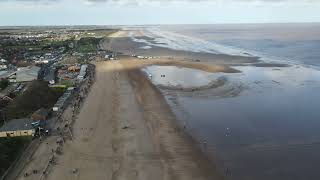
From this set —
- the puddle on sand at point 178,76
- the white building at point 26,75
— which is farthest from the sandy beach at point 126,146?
the white building at point 26,75

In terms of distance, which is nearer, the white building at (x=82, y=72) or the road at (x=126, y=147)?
the road at (x=126, y=147)

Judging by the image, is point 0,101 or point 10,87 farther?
point 10,87

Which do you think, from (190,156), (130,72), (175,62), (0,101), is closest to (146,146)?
(190,156)

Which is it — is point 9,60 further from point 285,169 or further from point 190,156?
point 285,169

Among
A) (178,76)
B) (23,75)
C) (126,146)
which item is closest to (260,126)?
(126,146)

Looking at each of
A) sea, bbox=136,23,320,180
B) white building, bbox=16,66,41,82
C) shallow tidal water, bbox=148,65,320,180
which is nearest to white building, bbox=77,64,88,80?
white building, bbox=16,66,41,82

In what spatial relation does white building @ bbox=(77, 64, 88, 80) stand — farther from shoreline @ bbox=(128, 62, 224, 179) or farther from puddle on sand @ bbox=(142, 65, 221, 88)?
puddle on sand @ bbox=(142, 65, 221, 88)

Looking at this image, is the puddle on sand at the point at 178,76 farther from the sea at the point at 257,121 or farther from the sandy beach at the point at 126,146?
the sandy beach at the point at 126,146
